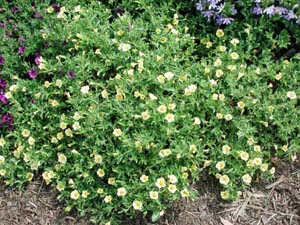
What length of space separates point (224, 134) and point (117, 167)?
0.76 meters

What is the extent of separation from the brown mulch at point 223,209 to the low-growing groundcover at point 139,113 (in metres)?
0.10

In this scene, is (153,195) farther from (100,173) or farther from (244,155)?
(244,155)

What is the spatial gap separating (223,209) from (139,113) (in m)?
0.86

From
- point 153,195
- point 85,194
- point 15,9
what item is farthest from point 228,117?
point 15,9

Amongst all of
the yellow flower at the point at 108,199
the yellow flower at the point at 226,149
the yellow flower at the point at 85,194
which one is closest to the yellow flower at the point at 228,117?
the yellow flower at the point at 226,149

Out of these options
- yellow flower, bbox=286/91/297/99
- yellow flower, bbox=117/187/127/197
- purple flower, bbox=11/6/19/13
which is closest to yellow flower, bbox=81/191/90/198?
yellow flower, bbox=117/187/127/197

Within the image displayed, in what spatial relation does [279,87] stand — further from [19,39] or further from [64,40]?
[19,39]

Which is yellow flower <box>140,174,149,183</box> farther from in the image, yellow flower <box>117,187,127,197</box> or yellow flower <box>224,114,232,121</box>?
yellow flower <box>224,114,232,121</box>

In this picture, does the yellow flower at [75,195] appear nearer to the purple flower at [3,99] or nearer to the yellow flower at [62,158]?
the yellow flower at [62,158]

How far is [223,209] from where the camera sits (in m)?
3.54

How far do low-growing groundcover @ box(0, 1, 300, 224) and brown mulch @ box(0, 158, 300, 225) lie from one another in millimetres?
102

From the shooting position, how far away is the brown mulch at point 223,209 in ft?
11.5

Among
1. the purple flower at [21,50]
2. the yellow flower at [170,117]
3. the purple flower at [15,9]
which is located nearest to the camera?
the yellow flower at [170,117]

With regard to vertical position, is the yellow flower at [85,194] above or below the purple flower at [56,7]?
below
